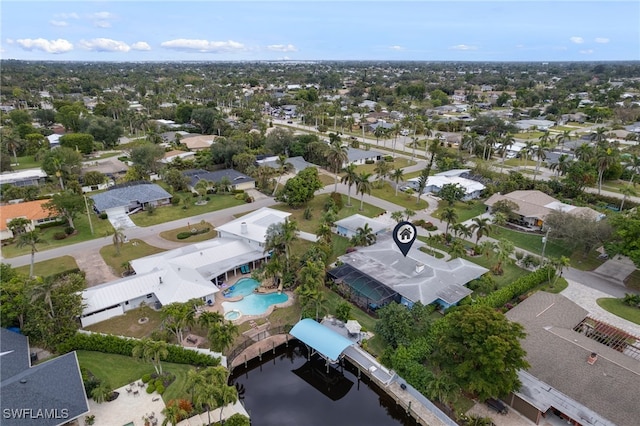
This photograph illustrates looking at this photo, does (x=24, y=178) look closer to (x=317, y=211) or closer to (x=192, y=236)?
(x=192, y=236)

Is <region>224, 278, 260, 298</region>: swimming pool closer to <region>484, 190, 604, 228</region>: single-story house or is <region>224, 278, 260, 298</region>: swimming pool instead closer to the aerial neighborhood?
the aerial neighborhood

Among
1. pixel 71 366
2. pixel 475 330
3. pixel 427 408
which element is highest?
pixel 475 330

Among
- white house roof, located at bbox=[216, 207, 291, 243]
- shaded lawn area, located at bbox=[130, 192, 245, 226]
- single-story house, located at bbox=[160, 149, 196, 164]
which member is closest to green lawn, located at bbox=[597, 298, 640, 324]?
white house roof, located at bbox=[216, 207, 291, 243]

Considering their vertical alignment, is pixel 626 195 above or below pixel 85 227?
above

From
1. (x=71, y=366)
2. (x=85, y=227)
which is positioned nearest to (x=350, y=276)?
(x=71, y=366)

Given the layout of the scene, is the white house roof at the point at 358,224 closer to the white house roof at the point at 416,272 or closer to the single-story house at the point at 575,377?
the white house roof at the point at 416,272

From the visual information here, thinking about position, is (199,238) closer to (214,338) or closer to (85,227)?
(85,227)

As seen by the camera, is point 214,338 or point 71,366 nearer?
point 71,366
